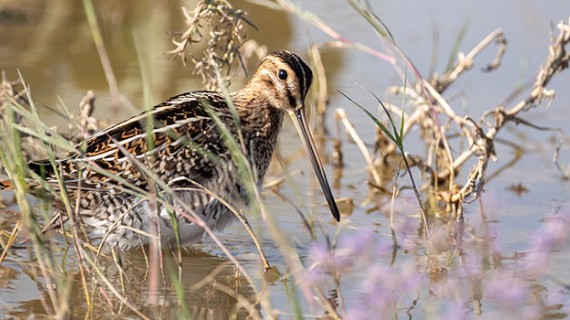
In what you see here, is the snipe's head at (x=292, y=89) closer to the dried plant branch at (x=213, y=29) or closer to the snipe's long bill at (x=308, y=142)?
the snipe's long bill at (x=308, y=142)

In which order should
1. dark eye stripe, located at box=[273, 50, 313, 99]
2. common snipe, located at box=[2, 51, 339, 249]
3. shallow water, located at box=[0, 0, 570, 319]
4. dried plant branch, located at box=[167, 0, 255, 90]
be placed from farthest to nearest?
dried plant branch, located at box=[167, 0, 255, 90], dark eye stripe, located at box=[273, 50, 313, 99], common snipe, located at box=[2, 51, 339, 249], shallow water, located at box=[0, 0, 570, 319]

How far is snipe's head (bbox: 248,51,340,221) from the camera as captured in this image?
16.8 ft

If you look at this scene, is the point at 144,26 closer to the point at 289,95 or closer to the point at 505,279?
the point at 289,95

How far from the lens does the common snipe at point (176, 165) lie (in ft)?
15.6

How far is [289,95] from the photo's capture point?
5230 mm

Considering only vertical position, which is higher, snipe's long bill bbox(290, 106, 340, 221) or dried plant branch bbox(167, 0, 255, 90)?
dried plant branch bbox(167, 0, 255, 90)

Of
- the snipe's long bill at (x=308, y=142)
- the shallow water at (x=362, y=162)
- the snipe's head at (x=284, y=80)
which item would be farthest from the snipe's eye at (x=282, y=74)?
the shallow water at (x=362, y=162)

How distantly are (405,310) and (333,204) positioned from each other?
802 mm

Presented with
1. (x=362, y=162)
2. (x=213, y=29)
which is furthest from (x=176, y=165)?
(x=362, y=162)

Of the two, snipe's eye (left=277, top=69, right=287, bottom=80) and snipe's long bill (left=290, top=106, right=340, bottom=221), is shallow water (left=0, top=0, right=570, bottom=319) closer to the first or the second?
snipe's long bill (left=290, top=106, right=340, bottom=221)

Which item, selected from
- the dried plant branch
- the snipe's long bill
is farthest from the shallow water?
the dried plant branch

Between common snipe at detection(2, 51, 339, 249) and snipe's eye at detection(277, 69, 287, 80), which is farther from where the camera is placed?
snipe's eye at detection(277, 69, 287, 80)

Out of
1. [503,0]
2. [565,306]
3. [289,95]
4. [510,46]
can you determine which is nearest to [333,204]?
[289,95]

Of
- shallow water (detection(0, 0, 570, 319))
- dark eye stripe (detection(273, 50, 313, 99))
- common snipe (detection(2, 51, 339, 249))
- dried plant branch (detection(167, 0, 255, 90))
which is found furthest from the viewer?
dried plant branch (detection(167, 0, 255, 90))
